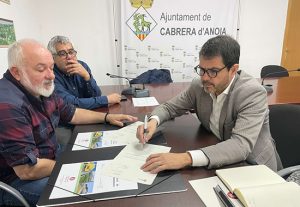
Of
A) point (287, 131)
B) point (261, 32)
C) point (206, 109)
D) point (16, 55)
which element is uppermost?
point (261, 32)

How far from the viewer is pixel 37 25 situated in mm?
3449

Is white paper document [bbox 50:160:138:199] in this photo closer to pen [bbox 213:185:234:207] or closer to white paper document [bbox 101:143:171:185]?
white paper document [bbox 101:143:171:185]

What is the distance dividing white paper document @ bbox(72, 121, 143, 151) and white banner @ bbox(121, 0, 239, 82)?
256cm

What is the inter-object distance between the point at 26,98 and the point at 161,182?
0.84m

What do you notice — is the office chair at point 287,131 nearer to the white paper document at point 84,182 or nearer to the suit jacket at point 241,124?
the suit jacket at point 241,124

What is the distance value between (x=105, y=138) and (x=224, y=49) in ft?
2.51

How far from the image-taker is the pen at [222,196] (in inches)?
31.0

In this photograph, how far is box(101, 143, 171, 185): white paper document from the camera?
37.4 inches

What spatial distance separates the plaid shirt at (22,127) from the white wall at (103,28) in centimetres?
198

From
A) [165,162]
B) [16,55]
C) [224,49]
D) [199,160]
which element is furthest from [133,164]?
[16,55]

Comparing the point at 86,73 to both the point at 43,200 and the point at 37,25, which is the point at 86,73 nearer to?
the point at 43,200

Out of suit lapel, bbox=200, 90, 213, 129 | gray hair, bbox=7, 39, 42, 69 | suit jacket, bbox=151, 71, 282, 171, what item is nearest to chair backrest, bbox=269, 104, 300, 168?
suit jacket, bbox=151, 71, 282, 171

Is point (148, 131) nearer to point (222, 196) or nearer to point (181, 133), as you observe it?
point (181, 133)

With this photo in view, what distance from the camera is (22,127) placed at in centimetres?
117
